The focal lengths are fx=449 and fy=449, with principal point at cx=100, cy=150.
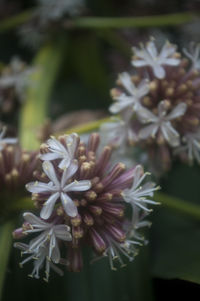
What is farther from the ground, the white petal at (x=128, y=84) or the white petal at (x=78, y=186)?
the white petal at (x=128, y=84)

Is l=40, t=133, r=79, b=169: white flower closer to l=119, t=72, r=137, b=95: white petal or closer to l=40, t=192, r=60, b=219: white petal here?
l=40, t=192, r=60, b=219: white petal

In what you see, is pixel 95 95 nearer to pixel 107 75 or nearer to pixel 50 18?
pixel 107 75

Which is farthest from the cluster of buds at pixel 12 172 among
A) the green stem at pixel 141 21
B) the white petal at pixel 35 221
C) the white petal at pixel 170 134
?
the green stem at pixel 141 21

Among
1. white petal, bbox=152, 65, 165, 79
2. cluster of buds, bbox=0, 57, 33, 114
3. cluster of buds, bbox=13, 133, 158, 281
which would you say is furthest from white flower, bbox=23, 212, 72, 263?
cluster of buds, bbox=0, 57, 33, 114

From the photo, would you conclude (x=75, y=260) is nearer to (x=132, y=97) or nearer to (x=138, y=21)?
(x=132, y=97)

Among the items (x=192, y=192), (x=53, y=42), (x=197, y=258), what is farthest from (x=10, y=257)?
(x=53, y=42)

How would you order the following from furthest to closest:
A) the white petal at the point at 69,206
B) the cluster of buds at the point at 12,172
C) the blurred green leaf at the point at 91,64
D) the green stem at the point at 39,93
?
the blurred green leaf at the point at 91,64 → the green stem at the point at 39,93 → the cluster of buds at the point at 12,172 → the white petal at the point at 69,206

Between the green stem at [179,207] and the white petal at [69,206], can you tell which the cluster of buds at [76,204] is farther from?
the green stem at [179,207]
